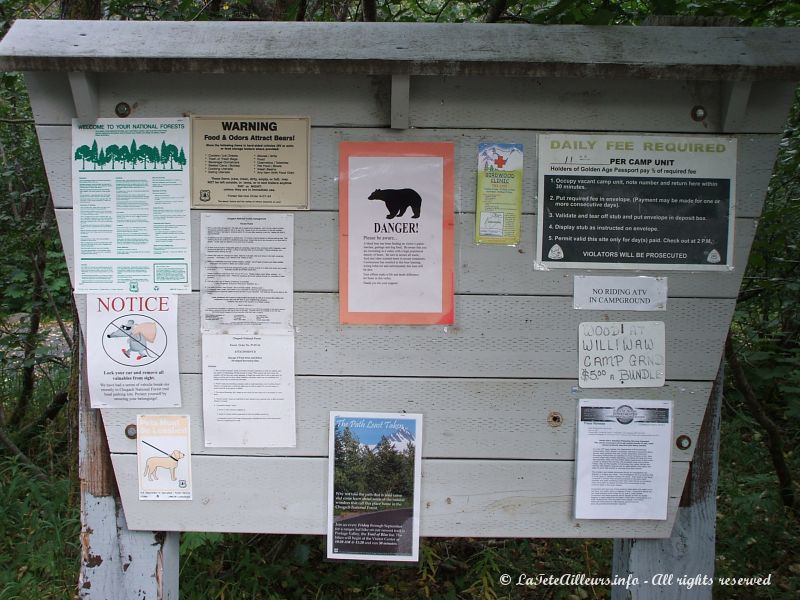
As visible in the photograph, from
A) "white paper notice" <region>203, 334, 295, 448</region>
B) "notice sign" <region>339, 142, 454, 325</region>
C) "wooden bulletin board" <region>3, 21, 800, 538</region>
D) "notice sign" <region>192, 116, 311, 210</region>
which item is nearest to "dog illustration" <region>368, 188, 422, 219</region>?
"notice sign" <region>339, 142, 454, 325</region>

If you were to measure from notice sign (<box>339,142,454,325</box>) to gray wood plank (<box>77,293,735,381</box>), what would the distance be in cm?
5

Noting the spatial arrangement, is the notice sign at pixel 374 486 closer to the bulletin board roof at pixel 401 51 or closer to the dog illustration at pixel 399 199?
the dog illustration at pixel 399 199

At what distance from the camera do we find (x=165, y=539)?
6.31ft

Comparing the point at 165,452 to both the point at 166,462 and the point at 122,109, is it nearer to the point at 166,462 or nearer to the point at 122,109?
the point at 166,462

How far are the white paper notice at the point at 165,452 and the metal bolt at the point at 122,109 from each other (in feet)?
2.95

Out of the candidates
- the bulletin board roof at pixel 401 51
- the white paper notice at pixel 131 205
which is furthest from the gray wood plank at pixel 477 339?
the bulletin board roof at pixel 401 51

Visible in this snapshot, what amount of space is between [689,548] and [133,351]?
1866 millimetres

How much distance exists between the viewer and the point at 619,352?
177cm

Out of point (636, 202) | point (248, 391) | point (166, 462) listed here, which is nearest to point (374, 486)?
point (248, 391)

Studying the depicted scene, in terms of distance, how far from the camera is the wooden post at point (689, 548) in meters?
1.89

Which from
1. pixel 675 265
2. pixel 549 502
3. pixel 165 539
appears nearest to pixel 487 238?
pixel 675 265

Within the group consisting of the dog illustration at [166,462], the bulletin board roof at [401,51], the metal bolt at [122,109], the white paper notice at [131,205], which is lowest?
the dog illustration at [166,462]

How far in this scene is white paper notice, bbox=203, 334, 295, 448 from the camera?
177cm

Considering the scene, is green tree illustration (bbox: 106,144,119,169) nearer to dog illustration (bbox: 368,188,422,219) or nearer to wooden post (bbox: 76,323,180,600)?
wooden post (bbox: 76,323,180,600)
